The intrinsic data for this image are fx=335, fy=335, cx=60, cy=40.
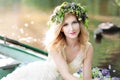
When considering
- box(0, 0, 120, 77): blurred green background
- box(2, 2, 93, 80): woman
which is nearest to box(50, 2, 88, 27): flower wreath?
box(2, 2, 93, 80): woman

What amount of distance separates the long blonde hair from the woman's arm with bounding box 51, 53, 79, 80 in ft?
0.10

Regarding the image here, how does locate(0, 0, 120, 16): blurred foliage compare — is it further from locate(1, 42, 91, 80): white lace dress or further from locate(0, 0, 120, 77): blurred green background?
locate(1, 42, 91, 80): white lace dress

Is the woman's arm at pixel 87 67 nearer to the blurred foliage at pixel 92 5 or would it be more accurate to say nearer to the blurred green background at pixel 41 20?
the blurred green background at pixel 41 20

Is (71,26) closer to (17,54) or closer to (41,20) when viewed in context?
(17,54)

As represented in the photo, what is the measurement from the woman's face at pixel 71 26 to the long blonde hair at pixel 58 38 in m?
0.03

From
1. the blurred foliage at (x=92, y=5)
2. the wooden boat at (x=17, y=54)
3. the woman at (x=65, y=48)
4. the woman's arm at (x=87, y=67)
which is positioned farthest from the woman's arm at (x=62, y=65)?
the blurred foliage at (x=92, y=5)

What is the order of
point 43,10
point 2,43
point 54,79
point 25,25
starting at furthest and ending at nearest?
point 43,10 < point 25,25 < point 2,43 < point 54,79

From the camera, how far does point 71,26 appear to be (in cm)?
183

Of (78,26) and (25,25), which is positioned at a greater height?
(78,26)

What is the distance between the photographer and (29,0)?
446 inches

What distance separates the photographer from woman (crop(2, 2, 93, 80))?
6.09 ft

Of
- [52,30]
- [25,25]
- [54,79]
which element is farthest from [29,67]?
[25,25]

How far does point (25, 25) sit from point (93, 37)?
2.19 metres

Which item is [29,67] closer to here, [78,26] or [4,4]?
[78,26]
